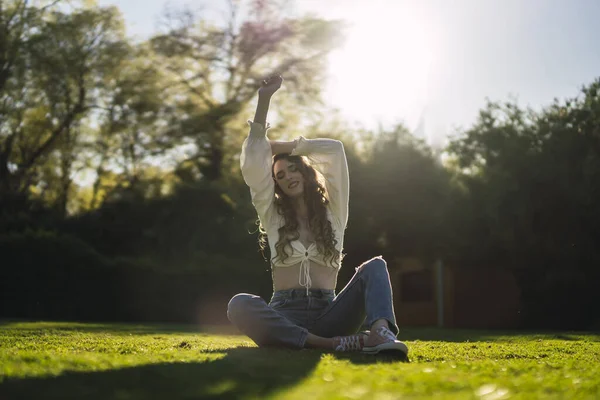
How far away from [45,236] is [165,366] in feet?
54.1

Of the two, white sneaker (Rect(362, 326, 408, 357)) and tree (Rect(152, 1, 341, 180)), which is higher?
tree (Rect(152, 1, 341, 180))

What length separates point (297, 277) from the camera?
5.10 m

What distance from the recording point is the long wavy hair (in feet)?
16.8

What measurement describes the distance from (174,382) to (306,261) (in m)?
2.22

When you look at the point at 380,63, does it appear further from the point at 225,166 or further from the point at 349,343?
the point at 349,343

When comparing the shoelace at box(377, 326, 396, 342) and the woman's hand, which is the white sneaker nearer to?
the shoelace at box(377, 326, 396, 342)

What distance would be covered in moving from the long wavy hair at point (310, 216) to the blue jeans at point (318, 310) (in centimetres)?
29

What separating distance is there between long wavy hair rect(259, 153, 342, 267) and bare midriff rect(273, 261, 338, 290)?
0.09m

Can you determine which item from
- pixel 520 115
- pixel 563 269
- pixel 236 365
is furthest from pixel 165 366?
pixel 520 115

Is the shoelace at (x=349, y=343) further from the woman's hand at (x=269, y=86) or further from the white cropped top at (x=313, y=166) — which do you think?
the woman's hand at (x=269, y=86)

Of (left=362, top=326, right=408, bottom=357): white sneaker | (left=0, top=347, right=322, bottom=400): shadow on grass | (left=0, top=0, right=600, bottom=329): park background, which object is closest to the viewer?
(left=0, top=347, right=322, bottom=400): shadow on grass

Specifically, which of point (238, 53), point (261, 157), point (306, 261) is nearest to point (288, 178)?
point (261, 157)

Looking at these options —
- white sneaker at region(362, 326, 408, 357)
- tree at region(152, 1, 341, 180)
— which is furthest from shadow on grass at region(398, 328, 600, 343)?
tree at region(152, 1, 341, 180)

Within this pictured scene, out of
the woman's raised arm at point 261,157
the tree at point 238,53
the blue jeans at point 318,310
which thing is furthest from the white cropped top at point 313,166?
the tree at point 238,53
